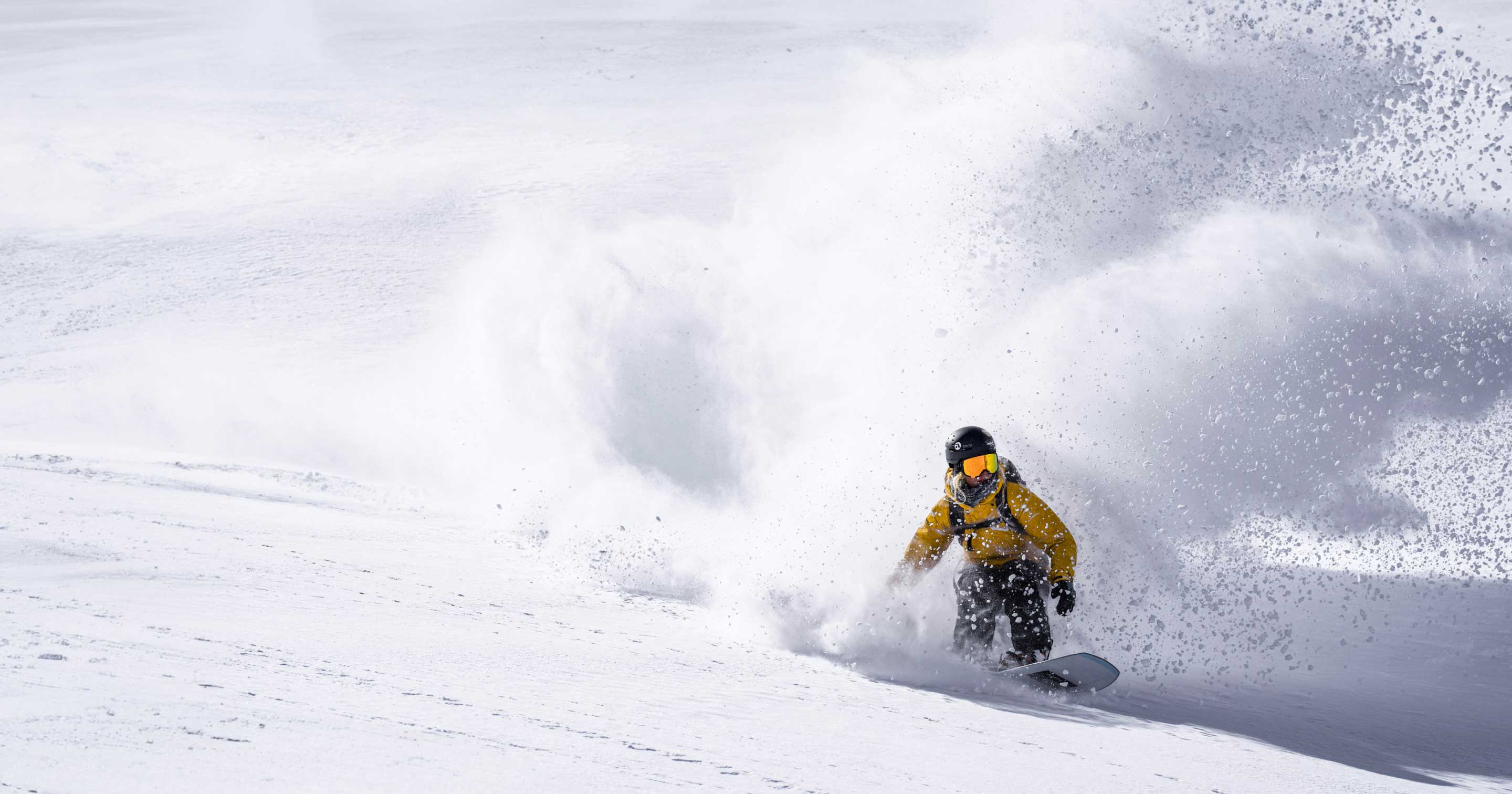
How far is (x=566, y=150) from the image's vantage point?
2203cm

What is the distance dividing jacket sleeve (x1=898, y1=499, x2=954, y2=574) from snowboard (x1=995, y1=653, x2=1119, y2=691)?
60cm

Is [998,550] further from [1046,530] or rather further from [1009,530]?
[1046,530]

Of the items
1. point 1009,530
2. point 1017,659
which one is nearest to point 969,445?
point 1009,530

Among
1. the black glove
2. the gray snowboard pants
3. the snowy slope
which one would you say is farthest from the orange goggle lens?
the snowy slope

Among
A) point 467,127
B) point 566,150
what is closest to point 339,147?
point 467,127

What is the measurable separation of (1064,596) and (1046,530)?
28cm

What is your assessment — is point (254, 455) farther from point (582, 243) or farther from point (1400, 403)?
point (1400, 403)

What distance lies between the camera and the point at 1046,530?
15.4 feet

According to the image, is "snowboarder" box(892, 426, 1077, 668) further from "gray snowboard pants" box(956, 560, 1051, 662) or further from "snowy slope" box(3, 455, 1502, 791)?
"snowy slope" box(3, 455, 1502, 791)

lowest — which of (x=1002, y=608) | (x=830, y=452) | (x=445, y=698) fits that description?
(x=445, y=698)

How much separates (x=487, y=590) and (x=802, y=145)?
16.2m

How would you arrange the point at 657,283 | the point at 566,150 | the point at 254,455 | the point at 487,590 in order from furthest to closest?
the point at 566,150 < the point at 657,283 < the point at 254,455 < the point at 487,590

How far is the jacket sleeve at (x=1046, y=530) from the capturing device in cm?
467

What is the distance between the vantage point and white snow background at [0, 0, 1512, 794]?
3.26 m
